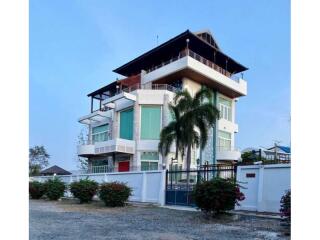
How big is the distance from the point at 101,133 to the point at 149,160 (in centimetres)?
697

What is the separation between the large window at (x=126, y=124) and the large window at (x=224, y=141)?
23.6 ft

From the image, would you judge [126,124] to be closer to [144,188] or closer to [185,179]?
[144,188]

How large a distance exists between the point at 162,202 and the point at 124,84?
17.2m

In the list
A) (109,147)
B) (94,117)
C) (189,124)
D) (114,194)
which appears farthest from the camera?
(94,117)

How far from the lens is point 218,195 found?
337 inches

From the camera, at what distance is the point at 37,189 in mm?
17297

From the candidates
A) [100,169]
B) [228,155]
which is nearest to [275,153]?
[228,155]

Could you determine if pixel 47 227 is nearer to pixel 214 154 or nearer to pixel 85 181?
pixel 85 181

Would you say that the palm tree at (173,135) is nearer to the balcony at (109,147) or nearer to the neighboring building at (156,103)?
the neighboring building at (156,103)

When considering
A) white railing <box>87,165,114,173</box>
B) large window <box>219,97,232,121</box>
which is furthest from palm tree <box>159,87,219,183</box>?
→ large window <box>219,97,232,121</box>

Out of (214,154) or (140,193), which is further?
(214,154)

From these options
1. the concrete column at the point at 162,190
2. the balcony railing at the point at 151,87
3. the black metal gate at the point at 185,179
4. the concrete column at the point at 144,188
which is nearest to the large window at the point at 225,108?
the balcony railing at the point at 151,87

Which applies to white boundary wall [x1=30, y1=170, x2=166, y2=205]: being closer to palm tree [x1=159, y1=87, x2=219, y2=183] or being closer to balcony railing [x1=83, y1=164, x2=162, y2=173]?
palm tree [x1=159, y1=87, x2=219, y2=183]
